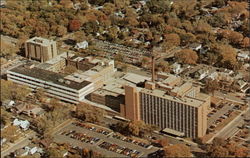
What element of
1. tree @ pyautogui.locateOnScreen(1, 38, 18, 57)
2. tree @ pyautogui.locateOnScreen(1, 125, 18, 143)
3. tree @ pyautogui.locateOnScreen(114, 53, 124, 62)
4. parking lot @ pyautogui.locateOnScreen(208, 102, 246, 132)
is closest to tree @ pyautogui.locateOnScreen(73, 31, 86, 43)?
tree @ pyautogui.locateOnScreen(114, 53, 124, 62)

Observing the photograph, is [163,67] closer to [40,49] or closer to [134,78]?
[134,78]

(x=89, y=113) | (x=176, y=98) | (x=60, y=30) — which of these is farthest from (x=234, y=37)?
(x=89, y=113)

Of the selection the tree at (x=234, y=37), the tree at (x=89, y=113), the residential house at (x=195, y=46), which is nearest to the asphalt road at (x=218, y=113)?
the tree at (x=89, y=113)

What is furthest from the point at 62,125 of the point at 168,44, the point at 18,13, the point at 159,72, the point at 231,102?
the point at 18,13

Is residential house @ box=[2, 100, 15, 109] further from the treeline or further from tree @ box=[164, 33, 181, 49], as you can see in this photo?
tree @ box=[164, 33, 181, 49]

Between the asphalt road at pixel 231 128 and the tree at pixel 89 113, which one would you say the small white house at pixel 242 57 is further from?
the tree at pixel 89 113

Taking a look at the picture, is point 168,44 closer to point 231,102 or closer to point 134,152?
point 231,102
